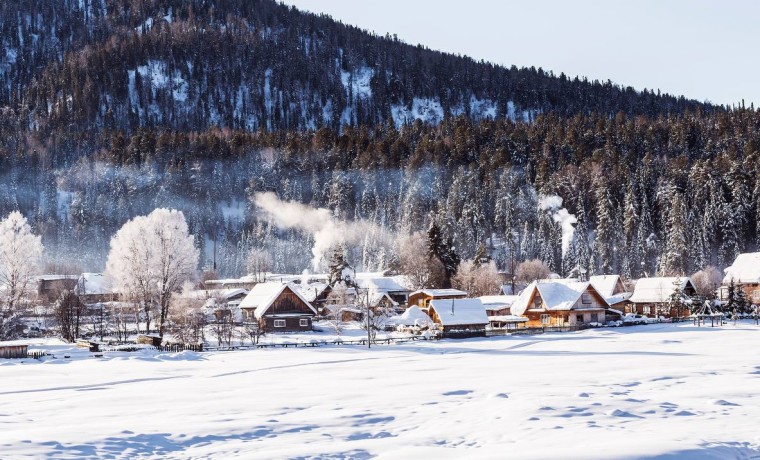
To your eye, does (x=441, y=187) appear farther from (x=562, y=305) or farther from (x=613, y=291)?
(x=562, y=305)

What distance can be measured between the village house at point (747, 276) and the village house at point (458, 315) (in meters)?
33.9

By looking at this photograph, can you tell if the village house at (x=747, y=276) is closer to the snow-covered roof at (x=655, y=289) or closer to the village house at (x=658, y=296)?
the village house at (x=658, y=296)

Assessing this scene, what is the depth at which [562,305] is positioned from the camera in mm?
74938

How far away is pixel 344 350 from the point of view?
50938 mm

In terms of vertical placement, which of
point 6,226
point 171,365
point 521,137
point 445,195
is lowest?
point 171,365

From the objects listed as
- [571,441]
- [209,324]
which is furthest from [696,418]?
[209,324]

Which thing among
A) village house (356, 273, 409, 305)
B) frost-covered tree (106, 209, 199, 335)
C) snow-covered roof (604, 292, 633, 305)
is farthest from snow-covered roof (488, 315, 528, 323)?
frost-covered tree (106, 209, 199, 335)

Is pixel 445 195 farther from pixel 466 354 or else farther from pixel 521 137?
pixel 466 354

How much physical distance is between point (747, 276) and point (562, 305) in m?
27.8

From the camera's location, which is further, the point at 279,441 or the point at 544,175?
the point at 544,175

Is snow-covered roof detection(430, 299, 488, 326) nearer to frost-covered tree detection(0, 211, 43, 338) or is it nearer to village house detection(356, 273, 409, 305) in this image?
village house detection(356, 273, 409, 305)

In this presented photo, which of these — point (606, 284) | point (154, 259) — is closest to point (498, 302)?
point (606, 284)

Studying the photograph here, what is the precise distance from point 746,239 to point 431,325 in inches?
2755

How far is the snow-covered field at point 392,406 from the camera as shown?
61.7ft
